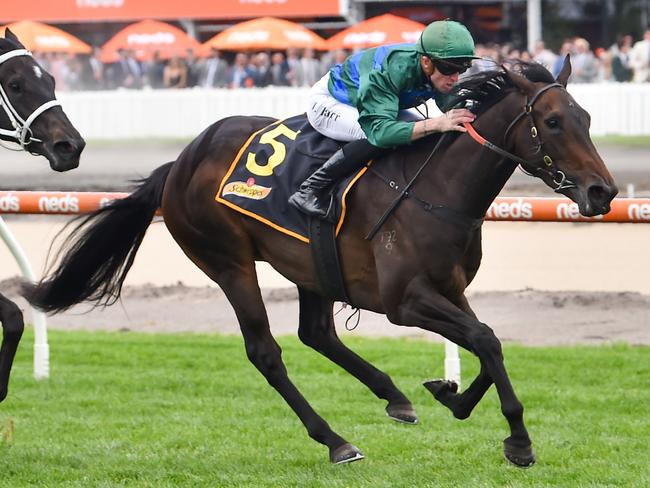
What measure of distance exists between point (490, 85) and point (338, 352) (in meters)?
1.54

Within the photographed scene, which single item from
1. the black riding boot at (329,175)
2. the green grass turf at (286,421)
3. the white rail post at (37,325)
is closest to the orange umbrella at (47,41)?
the green grass turf at (286,421)

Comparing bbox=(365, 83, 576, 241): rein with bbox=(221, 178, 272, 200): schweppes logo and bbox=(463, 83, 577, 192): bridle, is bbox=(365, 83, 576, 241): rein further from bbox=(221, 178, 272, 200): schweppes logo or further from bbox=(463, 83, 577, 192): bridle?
bbox=(221, 178, 272, 200): schweppes logo

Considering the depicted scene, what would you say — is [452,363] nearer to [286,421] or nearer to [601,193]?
[286,421]

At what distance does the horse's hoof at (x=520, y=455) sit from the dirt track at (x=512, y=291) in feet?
9.34

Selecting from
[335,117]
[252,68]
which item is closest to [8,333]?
[335,117]

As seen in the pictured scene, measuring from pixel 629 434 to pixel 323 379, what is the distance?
1.96 meters

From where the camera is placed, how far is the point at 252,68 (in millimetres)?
22703

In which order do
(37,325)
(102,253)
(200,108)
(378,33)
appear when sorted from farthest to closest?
(378,33), (200,108), (37,325), (102,253)

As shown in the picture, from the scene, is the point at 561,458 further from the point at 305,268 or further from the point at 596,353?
the point at 596,353

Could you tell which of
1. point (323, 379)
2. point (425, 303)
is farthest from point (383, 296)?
point (323, 379)

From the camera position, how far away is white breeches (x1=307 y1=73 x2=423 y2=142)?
5.50 m

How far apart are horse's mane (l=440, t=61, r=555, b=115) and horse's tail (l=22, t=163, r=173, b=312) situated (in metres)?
1.75

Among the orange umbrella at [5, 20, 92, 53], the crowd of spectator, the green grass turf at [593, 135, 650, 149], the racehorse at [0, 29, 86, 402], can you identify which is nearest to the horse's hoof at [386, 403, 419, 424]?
the racehorse at [0, 29, 86, 402]

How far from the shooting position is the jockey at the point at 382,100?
201 inches
